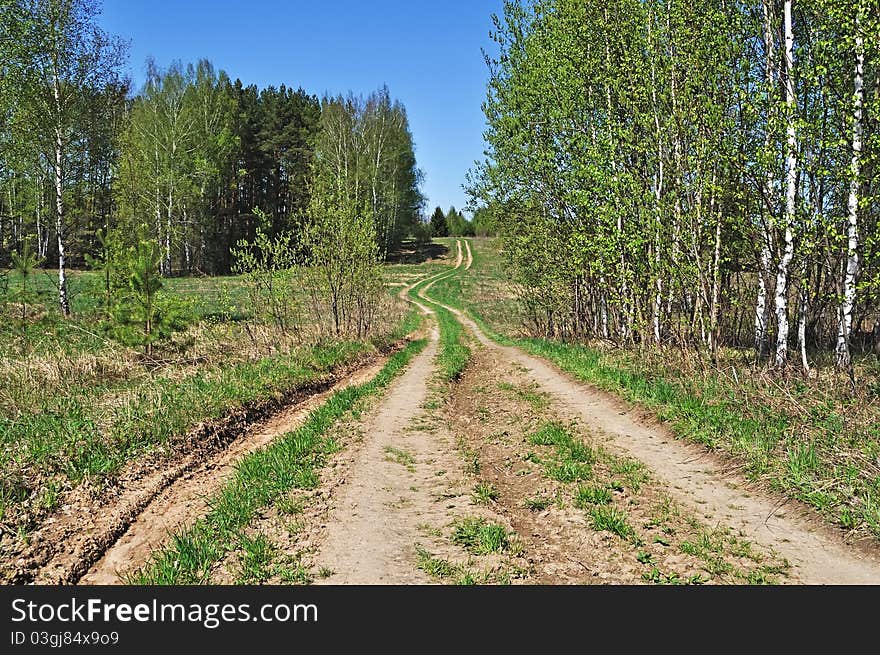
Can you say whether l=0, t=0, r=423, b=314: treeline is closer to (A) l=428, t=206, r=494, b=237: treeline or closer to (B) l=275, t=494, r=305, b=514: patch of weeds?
(B) l=275, t=494, r=305, b=514: patch of weeds

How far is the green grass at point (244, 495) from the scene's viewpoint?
5.00 metres

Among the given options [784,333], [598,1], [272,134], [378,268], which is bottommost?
[784,333]

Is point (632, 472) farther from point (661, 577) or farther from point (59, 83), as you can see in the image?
point (59, 83)

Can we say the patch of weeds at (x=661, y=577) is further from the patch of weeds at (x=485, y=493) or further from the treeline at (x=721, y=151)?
the treeline at (x=721, y=151)

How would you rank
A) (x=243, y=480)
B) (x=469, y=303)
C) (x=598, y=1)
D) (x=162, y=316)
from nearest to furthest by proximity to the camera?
(x=243, y=480) → (x=162, y=316) → (x=598, y=1) → (x=469, y=303)

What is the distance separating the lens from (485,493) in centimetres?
658

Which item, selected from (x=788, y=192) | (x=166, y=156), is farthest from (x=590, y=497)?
(x=166, y=156)

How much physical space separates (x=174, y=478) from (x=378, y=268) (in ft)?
51.1

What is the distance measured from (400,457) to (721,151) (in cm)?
822

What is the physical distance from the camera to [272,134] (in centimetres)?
5750

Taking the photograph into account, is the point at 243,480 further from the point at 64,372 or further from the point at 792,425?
the point at 792,425

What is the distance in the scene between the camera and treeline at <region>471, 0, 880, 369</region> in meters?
9.61

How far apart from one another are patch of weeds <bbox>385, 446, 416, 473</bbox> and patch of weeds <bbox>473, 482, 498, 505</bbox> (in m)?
1.16
